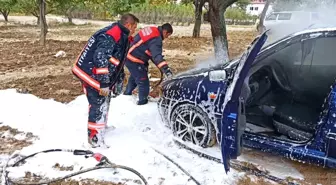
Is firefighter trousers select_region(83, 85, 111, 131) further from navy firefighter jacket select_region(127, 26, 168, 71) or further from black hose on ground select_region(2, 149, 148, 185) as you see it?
navy firefighter jacket select_region(127, 26, 168, 71)

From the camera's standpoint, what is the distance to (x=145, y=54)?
6234mm

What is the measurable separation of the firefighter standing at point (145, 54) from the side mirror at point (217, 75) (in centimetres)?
150

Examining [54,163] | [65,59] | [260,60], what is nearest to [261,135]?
[260,60]

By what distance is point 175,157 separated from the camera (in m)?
4.51

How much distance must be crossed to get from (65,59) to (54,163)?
764 cm

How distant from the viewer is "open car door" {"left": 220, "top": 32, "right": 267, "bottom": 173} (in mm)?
3477

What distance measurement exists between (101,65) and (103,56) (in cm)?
10

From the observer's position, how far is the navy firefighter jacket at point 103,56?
4492mm

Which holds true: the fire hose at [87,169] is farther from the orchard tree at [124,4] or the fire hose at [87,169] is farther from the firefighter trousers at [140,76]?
the orchard tree at [124,4]

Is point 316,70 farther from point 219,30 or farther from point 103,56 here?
point 219,30

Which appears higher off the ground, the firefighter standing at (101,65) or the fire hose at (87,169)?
the firefighter standing at (101,65)

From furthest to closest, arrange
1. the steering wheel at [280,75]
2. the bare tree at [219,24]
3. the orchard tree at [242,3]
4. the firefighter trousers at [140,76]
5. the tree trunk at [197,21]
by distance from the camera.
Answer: the orchard tree at [242,3], the tree trunk at [197,21], the bare tree at [219,24], the firefighter trousers at [140,76], the steering wheel at [280,75]

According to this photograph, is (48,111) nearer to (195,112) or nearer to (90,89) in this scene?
(90,89)

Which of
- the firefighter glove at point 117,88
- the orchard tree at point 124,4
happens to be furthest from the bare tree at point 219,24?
the firefighter glove at point 117,88
